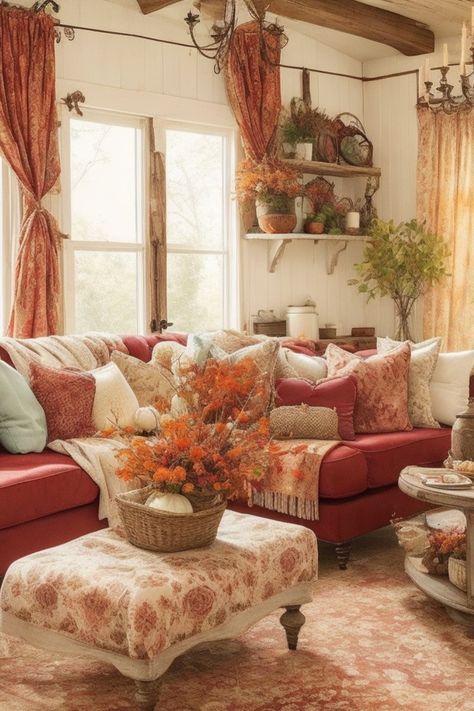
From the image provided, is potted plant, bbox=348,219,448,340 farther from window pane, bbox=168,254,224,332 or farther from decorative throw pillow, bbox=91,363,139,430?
decorative throw pillow, bbox=91,363,139,430

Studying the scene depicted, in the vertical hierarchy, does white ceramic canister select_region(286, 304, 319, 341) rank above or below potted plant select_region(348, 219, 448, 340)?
below

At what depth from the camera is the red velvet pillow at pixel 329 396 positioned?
4.59 meters

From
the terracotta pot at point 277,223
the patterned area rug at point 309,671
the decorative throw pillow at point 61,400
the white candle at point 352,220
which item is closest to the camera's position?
the patterned area rug at point 309,671

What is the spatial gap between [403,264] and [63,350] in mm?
2739

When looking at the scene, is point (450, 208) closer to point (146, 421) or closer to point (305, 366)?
point (305, 366)

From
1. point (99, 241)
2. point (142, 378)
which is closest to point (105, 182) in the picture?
point (99, 241)

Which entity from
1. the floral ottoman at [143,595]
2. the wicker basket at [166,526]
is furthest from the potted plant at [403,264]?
the wicker basket at [166,526]

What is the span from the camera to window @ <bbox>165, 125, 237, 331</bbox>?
6.10 meters

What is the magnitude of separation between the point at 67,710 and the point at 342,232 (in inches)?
180

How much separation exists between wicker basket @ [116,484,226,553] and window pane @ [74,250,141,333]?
2.73 metres

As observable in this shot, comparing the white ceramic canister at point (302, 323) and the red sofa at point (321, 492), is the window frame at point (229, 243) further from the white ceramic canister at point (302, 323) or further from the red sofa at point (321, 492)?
the red sofa at point (321, 492)

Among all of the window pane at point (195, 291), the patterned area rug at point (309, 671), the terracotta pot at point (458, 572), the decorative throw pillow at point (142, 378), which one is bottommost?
the patterned area rug at point (309, 671)

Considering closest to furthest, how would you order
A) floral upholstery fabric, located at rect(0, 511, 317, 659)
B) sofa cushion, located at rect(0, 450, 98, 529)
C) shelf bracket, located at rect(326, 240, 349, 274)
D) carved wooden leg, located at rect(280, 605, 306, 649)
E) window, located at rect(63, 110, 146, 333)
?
floral upholstery fabric, located at rect(0, 511, 317, 659) < carved wooden leg, located at rect(280, 605, 306, 649) < sofa cushion, located at rect(0, 450, 98, 529) < window, located at rect(63, 110, 146, 333) < shelf bracket, located at rect(326, 240, 349, 274)

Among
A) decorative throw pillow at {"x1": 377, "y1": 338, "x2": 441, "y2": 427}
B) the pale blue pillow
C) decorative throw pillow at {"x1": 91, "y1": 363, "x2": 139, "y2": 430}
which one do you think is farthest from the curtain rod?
decorative throw pillow at {"x1": 377, "y1": 338, "x2": 441, "y2": 427}
